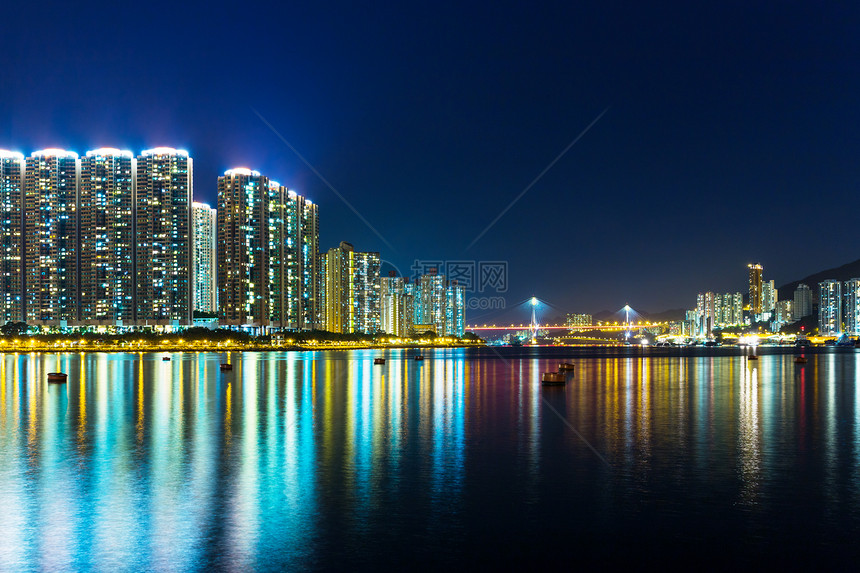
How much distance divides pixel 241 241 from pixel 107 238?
29790mm

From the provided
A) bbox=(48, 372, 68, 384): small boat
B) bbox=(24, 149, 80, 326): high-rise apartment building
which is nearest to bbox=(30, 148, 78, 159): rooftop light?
bbox=(24, 149, 80, 326): high-rise apartment building

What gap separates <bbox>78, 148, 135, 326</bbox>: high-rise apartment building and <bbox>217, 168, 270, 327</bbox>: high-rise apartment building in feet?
77.1

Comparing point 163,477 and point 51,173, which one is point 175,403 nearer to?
point 163,477

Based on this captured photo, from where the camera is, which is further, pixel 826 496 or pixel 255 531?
pixel 826 496

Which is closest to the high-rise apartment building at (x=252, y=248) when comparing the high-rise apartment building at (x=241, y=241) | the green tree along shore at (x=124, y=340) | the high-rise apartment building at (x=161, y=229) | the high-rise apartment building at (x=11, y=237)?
the high-rise apartment building at (x=241, y=241)

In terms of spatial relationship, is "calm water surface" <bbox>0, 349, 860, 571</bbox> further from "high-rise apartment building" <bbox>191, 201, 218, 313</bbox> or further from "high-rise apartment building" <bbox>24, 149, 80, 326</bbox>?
"high-rise apartment building" <bbox>191, 201, 218, 313</bbox>

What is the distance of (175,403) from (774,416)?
24893 millimetres

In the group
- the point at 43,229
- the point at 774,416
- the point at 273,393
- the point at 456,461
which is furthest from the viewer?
the point at 43,229

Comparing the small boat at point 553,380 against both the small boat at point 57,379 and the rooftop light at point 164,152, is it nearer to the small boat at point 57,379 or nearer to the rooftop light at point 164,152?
the small boat at point 57,379

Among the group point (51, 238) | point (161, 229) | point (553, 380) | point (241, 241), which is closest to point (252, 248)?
point (241, 241)

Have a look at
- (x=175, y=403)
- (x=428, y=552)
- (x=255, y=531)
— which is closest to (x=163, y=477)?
(x=255, y=531)

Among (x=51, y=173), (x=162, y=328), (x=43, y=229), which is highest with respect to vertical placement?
(x=51, y=173)

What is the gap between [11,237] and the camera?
15812 centimetres

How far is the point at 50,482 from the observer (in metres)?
15.8
